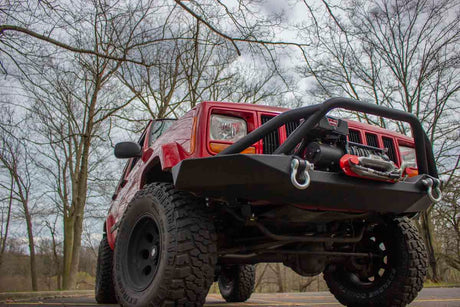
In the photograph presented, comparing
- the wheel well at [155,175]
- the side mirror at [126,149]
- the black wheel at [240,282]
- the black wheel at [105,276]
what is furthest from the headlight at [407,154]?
the black wheel at [105,276]

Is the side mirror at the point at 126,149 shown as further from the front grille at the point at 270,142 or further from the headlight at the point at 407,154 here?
the headlight at the point at 407,154

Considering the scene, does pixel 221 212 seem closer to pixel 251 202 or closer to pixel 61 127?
pixel 251 202

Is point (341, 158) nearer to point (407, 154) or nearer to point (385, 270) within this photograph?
point (407, 154)

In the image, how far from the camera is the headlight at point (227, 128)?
8.79 feet

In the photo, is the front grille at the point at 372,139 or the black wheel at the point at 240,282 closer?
the front grille at the point at 372,139

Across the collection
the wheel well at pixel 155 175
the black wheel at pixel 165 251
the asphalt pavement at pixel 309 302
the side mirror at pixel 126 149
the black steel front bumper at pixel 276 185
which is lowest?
the asphalt pavement at pixel 309 302

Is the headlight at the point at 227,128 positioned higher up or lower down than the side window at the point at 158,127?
lower down

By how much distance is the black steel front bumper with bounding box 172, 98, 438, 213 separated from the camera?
7.18ft

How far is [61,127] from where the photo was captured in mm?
14164


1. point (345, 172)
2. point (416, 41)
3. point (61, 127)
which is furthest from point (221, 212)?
point (416, 41)

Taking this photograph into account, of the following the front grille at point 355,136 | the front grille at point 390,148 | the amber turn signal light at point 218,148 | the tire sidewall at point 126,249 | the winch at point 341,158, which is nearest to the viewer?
the winch at point 341,158

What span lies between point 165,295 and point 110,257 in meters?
3.06

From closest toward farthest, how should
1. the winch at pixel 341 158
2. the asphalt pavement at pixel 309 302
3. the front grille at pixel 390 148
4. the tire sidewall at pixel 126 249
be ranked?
1. the winch at pixel 341 158
2. the tire sidewall at pixel 126 249
3. the front grille at pixel 390 148
4. the asphalt pavement at pixel 309 302

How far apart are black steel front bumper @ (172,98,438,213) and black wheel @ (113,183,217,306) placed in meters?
0.21
